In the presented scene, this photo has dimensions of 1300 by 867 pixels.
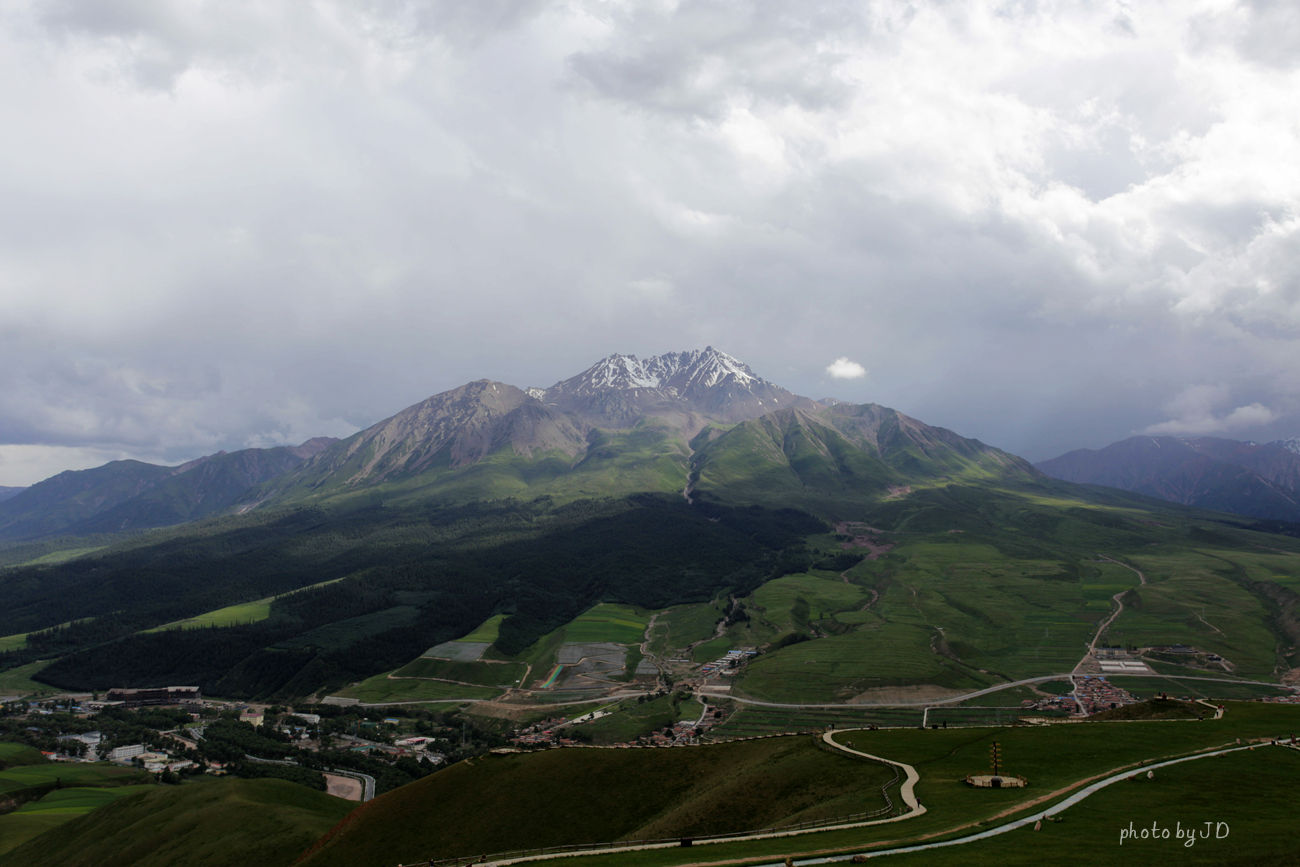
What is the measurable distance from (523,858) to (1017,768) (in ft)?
159

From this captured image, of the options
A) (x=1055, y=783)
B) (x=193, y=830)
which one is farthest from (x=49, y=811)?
(x=1055, y=783)

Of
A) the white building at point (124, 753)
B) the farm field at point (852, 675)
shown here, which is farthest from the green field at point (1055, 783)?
the white building at point (124, 753)

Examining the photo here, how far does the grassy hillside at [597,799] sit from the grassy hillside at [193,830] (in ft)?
59.2

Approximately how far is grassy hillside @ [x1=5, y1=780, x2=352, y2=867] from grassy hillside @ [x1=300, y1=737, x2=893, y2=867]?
18.0 metres

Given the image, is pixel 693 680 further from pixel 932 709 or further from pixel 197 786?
pixel 197 786

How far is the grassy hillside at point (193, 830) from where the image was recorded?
91.4 m

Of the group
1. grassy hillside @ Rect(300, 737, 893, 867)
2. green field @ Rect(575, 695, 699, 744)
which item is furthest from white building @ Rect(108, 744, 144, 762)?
grassy hillside @ Rect(300, 737, 893, 867)

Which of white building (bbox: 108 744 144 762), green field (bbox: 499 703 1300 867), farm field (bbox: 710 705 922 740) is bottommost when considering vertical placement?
white building (bbox: 108 744 144 762)

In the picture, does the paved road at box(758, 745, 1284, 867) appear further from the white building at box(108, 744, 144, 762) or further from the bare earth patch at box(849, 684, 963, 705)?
the white building at box(108, 744, 144, 762)

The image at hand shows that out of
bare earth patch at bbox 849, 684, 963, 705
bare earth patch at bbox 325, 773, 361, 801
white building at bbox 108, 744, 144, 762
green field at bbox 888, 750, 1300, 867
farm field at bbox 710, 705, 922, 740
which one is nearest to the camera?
green field at bbox 888, 750, 1300, 867

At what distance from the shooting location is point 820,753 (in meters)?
74.0

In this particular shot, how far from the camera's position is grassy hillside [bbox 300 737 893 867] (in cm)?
6391

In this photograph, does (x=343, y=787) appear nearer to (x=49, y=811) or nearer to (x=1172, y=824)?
(x=49, y=811)

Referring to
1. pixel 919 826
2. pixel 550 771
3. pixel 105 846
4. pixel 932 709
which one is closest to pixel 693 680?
pixel 932 709
